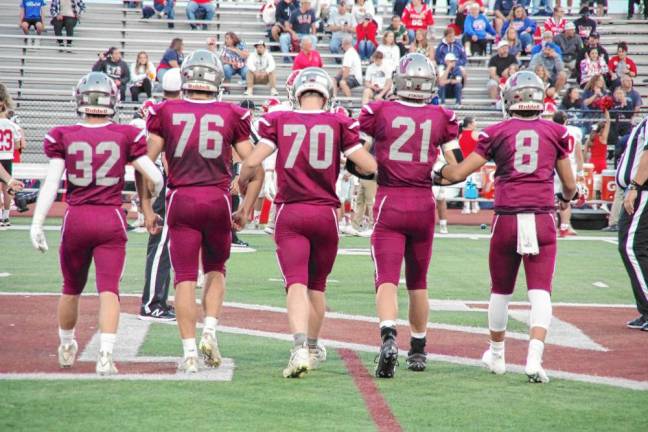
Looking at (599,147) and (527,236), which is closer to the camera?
(527,236)

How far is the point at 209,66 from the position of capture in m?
6.85

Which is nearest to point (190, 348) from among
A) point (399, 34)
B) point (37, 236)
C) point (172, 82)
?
point (37, 236)

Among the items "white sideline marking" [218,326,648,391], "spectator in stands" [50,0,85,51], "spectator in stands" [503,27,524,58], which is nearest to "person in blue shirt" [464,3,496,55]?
"spectator in stands" [503,27,524,58]

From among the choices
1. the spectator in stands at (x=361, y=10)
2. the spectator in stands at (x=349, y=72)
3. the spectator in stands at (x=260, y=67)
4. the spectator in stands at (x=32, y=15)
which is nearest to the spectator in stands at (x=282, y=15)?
the spectator in stands at (x=361, y=10)

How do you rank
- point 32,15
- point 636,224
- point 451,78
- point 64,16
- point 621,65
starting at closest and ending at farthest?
point 636,224
point 451,78
point 621,65
point 64,16
point 32,15

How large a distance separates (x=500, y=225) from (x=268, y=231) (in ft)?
31.7

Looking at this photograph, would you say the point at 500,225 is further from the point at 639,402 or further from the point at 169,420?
the point at 169,420

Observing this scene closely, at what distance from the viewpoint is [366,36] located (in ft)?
80.7

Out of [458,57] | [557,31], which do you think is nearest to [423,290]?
[458,57]

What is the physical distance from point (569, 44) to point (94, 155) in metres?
20.0

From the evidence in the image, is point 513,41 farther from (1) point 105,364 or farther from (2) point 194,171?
(1) point 105,364

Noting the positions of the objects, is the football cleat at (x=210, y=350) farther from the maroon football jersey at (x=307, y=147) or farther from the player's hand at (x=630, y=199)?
the player's hand at (x=630, y=199)

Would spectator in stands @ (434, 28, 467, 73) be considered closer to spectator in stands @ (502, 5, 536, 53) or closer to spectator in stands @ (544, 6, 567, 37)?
spectator in stands @ (502, 5, 536, 53)

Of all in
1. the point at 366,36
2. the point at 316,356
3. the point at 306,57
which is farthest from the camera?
the point at 366,36
